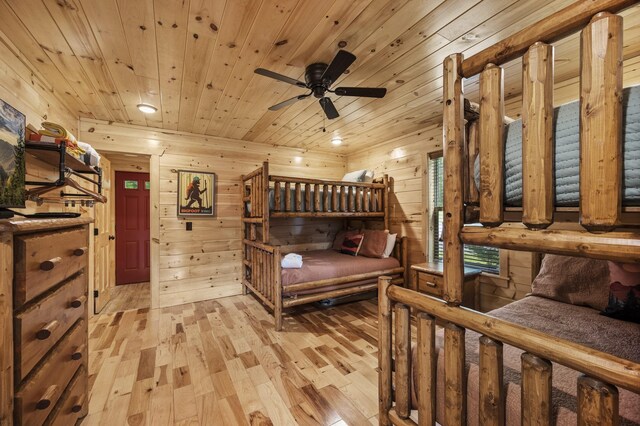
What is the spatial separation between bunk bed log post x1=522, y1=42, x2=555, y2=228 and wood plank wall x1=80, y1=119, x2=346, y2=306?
3.66 metres

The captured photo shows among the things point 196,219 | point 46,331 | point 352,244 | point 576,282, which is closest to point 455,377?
point 576,282

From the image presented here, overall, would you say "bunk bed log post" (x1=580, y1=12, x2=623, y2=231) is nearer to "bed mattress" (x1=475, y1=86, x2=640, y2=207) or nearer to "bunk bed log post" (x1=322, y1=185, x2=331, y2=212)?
"bed mattress" (x1=475, y1=86, x2=640, y2=207)

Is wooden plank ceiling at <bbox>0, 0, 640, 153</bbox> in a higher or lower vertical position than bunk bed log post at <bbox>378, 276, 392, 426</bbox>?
higher

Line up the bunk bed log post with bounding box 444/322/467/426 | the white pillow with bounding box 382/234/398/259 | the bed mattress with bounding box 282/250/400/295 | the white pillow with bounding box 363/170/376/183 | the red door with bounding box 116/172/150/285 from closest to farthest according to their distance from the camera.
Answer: the bunk bed log post with bounding box 444/322/467/426 < the bed mattress with bounding box 282/250/400/295 < the white pillow with bounding box 382/234/398/259 < the white pillow with bounding box 363/170/376/183 < the red door with bounding box 116/172/150/285

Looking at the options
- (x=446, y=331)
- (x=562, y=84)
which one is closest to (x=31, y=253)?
(x=446, y=331)

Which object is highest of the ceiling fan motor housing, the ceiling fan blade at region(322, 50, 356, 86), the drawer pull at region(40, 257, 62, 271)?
the ceiling fan motor housing

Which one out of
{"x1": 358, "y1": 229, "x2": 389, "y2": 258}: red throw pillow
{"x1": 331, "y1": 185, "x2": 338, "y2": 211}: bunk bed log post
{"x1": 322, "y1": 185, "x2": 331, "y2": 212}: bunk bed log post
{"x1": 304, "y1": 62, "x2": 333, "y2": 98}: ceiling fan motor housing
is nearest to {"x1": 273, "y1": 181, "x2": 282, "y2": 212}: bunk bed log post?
{"x1": 322, "y1": 185, "x2": 331, "y2": 212}: bunk bed log post

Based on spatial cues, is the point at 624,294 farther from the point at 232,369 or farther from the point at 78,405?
the point at 78,405

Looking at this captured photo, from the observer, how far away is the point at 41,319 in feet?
3.33

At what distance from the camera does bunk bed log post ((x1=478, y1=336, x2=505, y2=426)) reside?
869 mm

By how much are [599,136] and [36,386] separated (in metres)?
1.94

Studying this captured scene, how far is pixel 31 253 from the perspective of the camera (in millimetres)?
935

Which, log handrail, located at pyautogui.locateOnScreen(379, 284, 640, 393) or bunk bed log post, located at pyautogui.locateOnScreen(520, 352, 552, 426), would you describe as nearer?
log handrail, located at pyautogui.locateOnScreen(379, 284, 640, 393)

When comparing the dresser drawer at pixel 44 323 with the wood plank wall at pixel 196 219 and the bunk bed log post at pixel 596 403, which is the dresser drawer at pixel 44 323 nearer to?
the bunk bed log post at pixel 596 403
